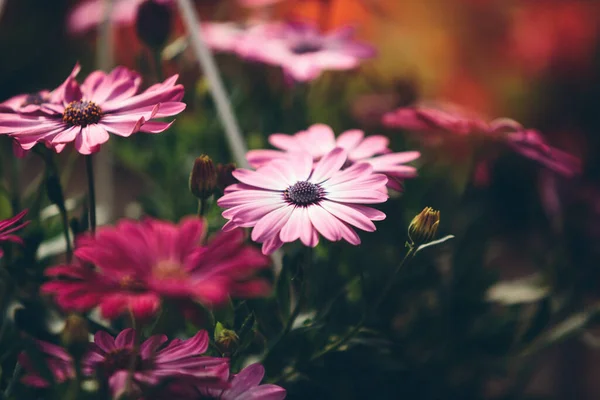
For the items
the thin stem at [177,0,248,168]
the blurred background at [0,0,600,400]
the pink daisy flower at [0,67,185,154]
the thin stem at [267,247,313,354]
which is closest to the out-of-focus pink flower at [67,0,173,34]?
the blurred background at [0,0,600,400]

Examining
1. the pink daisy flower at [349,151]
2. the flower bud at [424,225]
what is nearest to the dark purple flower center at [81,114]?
the pink daisy flower at [349,151]

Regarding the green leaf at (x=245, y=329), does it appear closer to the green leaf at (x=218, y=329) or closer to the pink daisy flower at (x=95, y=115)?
the green leaf at (x=218, y=329)

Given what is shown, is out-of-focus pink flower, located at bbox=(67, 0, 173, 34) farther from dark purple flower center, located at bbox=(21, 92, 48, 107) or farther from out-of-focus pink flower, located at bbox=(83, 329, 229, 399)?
out-of-focus pink flower, located at bbox=(83, 329, 229, 399)

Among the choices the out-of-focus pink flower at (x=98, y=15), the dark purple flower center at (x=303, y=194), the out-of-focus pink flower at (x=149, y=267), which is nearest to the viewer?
the out-of-focus pink flower at (x=149, y=267)

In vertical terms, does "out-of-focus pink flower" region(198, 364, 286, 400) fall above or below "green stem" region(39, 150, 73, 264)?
below

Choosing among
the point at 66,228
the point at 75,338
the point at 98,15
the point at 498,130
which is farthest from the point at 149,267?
the point at 98,15

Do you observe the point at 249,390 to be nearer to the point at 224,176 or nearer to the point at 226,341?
the point at 226,341
